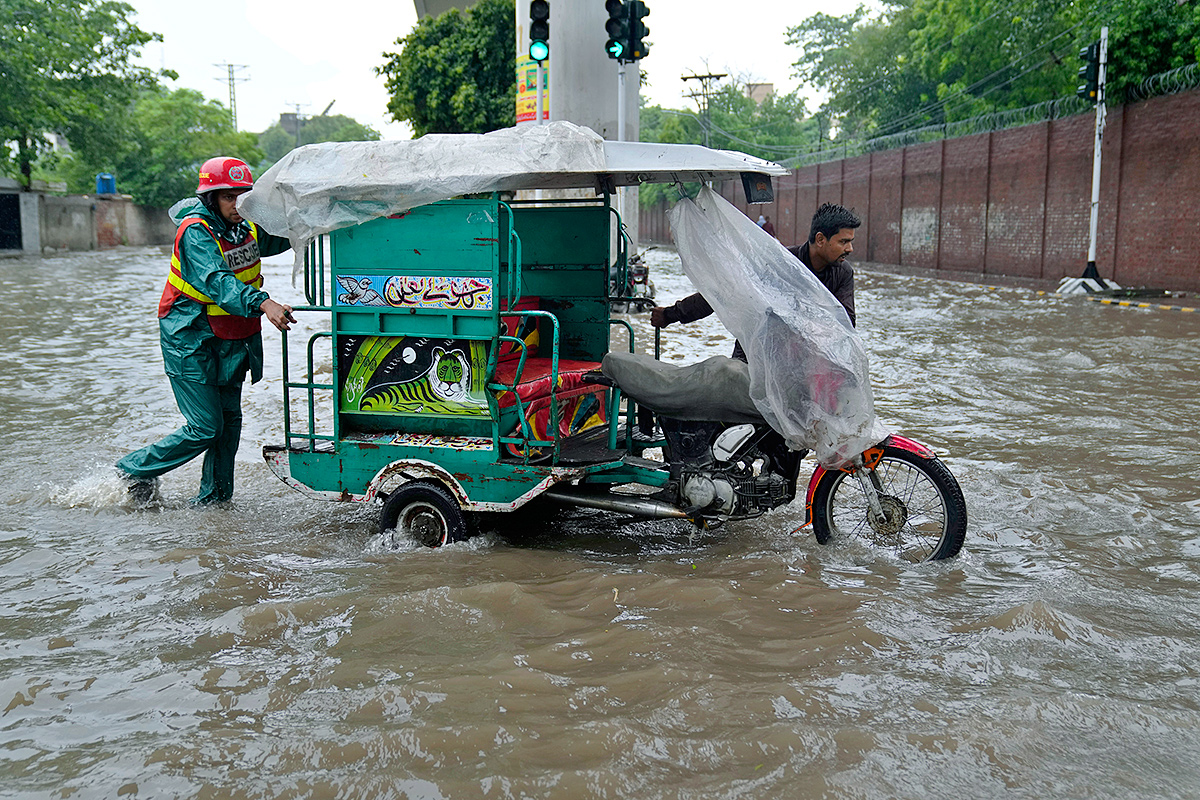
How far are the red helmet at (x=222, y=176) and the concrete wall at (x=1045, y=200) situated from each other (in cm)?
1318

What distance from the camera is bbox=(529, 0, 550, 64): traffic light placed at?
1223 cm

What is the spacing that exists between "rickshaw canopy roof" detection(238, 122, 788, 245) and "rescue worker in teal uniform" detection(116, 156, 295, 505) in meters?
0.58

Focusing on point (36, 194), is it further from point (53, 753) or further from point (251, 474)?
point (53, 753)

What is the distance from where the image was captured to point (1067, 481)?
659cm

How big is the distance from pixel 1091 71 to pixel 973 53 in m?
15.4

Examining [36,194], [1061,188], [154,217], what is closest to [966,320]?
[1061,188]

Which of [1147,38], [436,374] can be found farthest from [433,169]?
[1147,38]

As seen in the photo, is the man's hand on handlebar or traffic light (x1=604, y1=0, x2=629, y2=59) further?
traffic light (x1=604, y1=0, x2=629, y2=59)

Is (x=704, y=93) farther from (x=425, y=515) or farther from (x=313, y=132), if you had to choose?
(x=313, y=132)

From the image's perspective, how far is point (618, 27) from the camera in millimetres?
12695

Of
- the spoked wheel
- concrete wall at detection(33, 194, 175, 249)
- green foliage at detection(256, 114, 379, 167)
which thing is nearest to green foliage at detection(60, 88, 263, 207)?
concrete wall at detection(33, 194, 175, 249)

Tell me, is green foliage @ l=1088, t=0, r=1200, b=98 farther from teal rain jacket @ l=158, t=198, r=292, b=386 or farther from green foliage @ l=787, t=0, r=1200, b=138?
teal rain jacket @ l=158, t=198, r=292, b=386

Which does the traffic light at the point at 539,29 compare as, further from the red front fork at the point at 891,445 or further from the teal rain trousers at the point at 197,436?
the red front fork at the point at 891,445

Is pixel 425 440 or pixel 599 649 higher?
pixel 425 440
